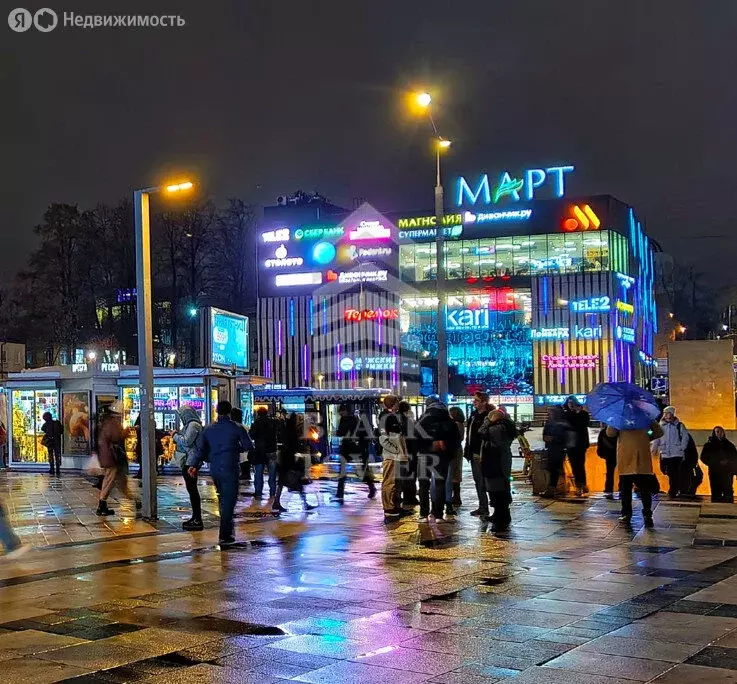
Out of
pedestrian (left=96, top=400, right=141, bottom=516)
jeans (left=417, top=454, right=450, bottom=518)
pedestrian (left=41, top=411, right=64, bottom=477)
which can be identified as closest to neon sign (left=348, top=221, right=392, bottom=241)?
pedestrian (left=41, top=411, right=64, bottom=477)

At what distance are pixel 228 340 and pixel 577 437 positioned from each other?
9222 mm

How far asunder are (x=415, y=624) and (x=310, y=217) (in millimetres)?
76963

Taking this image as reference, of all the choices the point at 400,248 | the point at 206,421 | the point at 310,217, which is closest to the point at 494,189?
the point at 400,248

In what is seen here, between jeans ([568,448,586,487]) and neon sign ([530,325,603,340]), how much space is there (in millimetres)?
53694

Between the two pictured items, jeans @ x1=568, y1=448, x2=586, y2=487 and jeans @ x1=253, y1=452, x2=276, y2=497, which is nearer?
jeans @ x1=253, y1=452, x2=276, y2=497

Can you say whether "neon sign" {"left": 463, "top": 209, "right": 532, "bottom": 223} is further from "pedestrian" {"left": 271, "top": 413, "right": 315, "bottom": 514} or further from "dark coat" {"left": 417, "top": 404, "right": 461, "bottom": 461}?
"dark coat" {"left": 417, "top": 404, "right": 461, "bottom": 461}

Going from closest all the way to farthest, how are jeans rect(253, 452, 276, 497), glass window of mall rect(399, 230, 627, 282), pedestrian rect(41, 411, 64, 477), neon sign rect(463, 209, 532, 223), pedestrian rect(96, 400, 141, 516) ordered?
pedestrian rect(96, 400, 141, 516) < jeans rect(253, 452, 276, 497) < pedestrian rect(41, 411, 64, 477) < glass window of mall rect(399, 230, 627, 282) < neon sign rect(463, 209, 532, 223)

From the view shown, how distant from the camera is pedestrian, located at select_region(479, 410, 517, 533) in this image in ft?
40.1

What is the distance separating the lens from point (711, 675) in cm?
517

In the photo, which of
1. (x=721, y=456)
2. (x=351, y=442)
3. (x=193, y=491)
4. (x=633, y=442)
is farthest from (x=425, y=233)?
(x=193, y=491)

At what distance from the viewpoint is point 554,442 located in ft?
51.8

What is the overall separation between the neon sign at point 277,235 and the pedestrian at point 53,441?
5841 cm

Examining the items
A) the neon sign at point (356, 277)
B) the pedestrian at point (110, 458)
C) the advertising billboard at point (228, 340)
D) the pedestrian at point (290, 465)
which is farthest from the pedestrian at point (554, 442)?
the neon sign at point (356, 277)

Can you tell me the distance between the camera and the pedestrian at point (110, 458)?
541 inches
